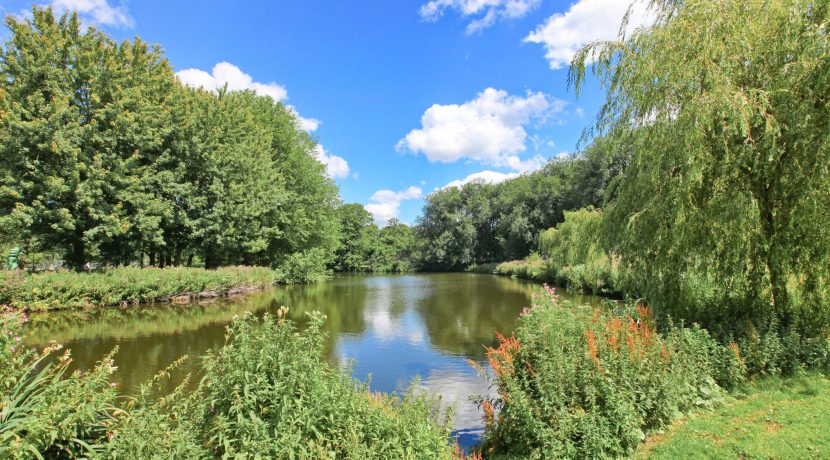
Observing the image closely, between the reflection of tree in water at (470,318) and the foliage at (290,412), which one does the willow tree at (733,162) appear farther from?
the foliage at (290,412)

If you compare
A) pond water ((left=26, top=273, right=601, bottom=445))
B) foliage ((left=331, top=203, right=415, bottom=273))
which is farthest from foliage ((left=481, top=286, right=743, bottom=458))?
foliage ((left=331, top=203, right=415, bottom=273))

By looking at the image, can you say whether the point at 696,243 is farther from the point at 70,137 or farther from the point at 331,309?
the point at 70,137

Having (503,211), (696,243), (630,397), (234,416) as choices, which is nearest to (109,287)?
(234,416)

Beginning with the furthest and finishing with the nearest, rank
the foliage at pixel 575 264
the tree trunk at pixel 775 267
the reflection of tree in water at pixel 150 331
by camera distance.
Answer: the foliage at pixel 575 264 → the reflection of tree in water at pixel 150 331 → the tree trunk at pixel 775 267

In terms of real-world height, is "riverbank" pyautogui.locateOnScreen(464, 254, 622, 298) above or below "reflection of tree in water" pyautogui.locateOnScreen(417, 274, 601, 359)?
above

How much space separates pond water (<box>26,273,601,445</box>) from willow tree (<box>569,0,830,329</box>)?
4.72 metres

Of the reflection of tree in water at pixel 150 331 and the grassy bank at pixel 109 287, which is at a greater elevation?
the grassy bank at pixel 109 287

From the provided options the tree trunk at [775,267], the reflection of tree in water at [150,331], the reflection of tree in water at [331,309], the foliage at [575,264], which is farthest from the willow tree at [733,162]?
the foliage at [575,264]

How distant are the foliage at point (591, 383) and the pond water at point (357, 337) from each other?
131 cm

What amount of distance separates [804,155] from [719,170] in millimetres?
1077

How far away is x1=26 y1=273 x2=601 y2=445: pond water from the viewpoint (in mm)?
9516

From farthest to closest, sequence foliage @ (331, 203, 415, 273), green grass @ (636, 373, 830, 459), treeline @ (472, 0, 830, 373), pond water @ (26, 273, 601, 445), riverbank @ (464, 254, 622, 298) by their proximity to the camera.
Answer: foliage @ (331, 203, 415, 273) < riverbank @ (464, 254, 622, 298) < pond water @ (26, 273, 601, 445) < treeline @ (472, 0, 830, 373) < green grass @ (636, 373, 830, 459)

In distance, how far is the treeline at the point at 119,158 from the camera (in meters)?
18.8

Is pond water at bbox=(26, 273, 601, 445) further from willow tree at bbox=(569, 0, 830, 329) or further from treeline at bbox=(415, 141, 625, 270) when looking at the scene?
treeline at bbox=(415, 141, 625, 270)
